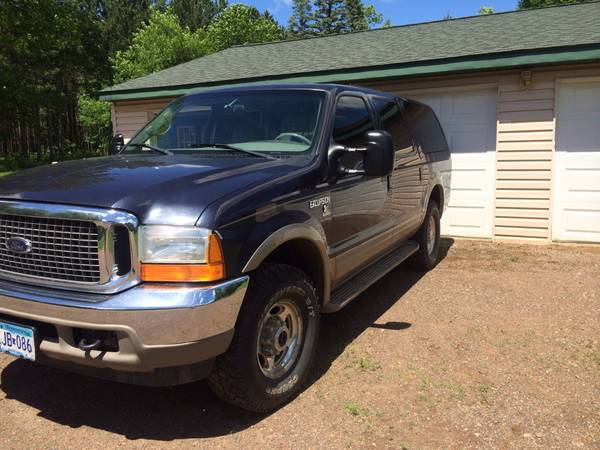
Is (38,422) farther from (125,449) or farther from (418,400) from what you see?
(418,400)

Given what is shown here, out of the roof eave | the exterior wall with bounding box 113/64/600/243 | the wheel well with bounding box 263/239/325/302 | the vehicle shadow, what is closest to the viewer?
the vehicle shadow

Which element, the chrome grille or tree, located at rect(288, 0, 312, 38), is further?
tree, located at rect(288, 0, 312, 38)

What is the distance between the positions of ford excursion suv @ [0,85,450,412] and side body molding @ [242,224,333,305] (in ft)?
0.04

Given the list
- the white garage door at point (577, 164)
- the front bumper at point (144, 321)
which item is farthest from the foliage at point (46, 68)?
the front bumper at point (144, 321)

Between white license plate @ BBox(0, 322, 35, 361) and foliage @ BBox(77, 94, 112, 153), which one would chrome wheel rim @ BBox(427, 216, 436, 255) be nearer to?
white license plate @ BBox(0, 322, 35, 361)

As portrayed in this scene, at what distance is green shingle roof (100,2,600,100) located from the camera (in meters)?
7.56

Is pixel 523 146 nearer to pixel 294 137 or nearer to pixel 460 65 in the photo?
pixel 460 65

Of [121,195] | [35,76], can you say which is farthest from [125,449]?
[35,76]

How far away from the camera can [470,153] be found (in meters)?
8.42

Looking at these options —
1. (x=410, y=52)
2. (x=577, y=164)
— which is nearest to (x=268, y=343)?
(x=577, y=164)

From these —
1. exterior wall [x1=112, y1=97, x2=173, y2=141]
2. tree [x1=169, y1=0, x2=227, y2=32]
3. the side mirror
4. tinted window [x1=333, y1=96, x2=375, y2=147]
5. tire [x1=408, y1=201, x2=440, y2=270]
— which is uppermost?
tree [x1=169, y1=0, x2=227, y2=32]

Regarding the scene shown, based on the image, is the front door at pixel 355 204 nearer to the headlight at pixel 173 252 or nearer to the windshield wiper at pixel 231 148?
the windshield wiper at pixel 231 148

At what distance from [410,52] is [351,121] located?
5506 millimetres

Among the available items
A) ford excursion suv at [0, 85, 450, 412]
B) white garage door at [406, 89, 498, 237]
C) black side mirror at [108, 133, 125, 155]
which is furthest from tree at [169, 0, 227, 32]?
ford excursion suv at [0, 85, 450, 412]
